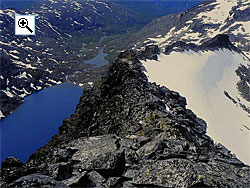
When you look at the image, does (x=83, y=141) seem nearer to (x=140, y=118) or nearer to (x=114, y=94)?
(x=140, y=118)

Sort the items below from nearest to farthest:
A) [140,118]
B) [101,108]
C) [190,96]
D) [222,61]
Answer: [140,118] → [101,108] → [190,96] → [222,61]

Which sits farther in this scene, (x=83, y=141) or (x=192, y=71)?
(x=192, y=71)

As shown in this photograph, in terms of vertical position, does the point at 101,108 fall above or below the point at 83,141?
above

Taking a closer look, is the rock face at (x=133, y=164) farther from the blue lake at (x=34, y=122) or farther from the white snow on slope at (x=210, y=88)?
the blue lake at (x=34, y=122)

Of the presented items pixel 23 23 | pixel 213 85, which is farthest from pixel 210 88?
pixel 23 23

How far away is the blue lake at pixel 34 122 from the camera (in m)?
108

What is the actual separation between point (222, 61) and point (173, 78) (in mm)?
31689

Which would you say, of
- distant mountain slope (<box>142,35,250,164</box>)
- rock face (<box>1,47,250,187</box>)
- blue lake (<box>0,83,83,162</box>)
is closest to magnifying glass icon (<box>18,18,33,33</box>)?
rock face (<box>1,47,250,187</box>)

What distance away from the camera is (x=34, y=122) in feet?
452

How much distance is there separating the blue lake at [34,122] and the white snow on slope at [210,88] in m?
65.5

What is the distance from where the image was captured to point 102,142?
16750mm

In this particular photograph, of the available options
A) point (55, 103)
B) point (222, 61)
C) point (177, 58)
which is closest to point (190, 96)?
point (177, 58)

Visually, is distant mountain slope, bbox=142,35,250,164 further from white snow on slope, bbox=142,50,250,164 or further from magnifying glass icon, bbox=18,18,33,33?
magnifying glass icon, bbox=18,18,33,33

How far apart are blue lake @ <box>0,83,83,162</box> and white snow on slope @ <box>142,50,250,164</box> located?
215ft
